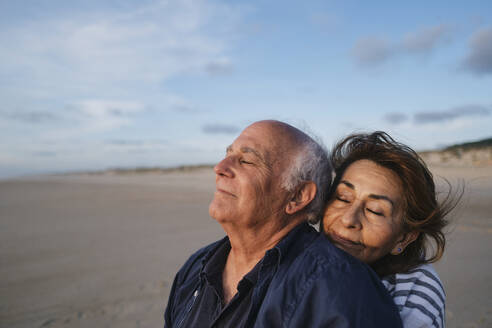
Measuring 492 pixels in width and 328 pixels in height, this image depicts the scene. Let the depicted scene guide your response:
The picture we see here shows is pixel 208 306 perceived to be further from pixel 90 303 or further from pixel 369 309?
pixel 90 303

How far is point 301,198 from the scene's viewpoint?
2.23 meters

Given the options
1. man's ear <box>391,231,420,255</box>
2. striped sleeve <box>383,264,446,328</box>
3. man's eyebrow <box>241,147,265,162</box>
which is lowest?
striped sleeve <box>383,264,446,328</box>

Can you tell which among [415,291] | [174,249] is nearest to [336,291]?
[415,291]

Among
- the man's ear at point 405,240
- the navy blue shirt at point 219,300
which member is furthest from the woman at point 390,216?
the navy blue shirt at point 219,300

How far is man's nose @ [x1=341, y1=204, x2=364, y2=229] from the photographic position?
2.04 m

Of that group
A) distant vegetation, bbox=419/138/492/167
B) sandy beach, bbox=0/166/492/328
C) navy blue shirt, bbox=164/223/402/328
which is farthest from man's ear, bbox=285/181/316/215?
distant vegetation, bbox=419/138/492/167

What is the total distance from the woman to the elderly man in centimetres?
21

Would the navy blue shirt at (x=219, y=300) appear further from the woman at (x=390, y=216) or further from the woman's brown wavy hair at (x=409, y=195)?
the woman's brown wavy hair at (x=409, y=195)

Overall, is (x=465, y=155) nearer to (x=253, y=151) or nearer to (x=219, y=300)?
(x=253, y=151)

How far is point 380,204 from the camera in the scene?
6.86 feet

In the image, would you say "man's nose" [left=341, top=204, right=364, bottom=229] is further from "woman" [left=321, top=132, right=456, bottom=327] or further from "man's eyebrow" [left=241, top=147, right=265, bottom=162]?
"man's eyebrow" [left=241, top=147, right=265, bottom=162]

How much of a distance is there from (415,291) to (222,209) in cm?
125

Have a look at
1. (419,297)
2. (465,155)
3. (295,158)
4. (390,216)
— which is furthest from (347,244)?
(465,155)

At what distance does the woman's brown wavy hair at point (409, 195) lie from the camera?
2.11 metres
